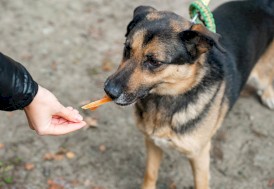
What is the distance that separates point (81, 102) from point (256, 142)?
226 cm

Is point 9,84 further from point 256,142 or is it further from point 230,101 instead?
point 256,142

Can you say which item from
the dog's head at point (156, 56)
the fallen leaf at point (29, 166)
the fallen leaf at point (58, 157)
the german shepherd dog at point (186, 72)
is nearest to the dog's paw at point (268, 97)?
the german shepherd dog at point (186, 72)

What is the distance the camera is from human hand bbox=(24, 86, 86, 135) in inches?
97.4

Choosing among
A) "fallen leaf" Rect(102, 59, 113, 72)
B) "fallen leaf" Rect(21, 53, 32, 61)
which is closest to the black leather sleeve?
"fallen leaf" Rect(102, 59, 113, 72)

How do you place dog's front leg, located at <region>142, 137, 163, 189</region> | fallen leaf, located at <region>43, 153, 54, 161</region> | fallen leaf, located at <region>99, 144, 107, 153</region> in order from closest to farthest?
dog's front leg, located at <region>142, 137, 163, 189</region> < fallen leaf, located at <region>43, 153, 54, 161</region> < fallen leaf, located at <region>99, 144, 107, 153</region>

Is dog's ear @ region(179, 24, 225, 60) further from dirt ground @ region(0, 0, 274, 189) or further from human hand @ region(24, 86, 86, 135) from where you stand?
dirt ground @ region(0, 0, 274, 189)

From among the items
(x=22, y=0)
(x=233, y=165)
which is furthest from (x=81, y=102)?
(x=22, y=0)

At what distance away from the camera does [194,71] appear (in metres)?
3.18

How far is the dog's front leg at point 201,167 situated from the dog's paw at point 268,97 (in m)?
1.74

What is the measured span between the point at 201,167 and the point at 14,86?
6.67 feet

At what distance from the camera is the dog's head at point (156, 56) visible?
2.94 meters

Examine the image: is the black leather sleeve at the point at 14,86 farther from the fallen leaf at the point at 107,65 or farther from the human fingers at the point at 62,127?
the fallen leaf at the point at 107,65

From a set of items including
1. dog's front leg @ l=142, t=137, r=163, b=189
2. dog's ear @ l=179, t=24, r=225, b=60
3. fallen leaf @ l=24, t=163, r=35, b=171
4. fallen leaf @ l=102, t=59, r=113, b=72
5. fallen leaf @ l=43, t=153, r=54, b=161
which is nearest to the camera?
dog's ear @ l=179, t=24, r=225, b=60

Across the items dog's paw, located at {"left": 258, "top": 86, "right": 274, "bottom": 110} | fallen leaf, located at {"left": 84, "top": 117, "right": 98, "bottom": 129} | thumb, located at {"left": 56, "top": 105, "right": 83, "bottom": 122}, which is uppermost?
thumb, located at {"left": 56, "top": 105, "right": 83, "bottom": 122}
